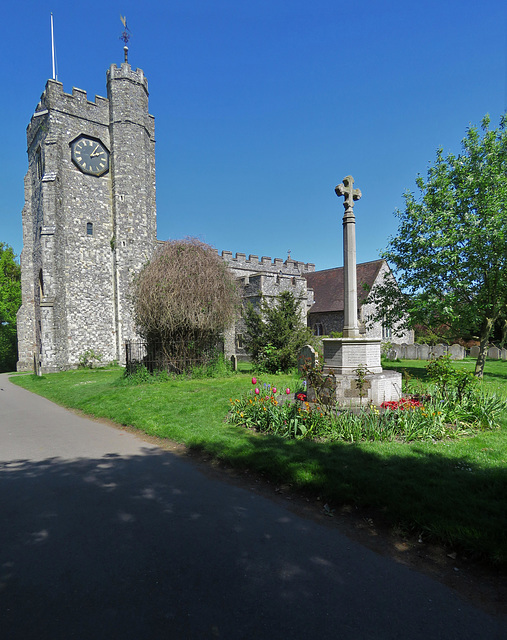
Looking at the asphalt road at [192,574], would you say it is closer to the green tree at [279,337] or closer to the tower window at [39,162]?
the green tree at [279,337]

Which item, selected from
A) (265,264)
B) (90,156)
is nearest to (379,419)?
(90,156)

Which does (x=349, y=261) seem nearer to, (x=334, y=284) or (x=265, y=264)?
(x=334, y=284)

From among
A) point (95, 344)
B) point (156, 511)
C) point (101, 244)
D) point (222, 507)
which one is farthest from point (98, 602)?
point (101, 244)

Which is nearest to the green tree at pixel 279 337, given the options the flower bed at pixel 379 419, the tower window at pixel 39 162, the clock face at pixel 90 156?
the flower bed at pixel 379 419

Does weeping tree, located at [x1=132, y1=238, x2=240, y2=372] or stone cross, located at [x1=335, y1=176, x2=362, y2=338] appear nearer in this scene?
stone cross, located at [x1=335, y1=176, x2=362, y2=338]

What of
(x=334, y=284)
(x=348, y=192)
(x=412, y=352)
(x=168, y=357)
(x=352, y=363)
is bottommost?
(x=412, y=352)

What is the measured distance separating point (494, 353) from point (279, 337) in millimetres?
17426

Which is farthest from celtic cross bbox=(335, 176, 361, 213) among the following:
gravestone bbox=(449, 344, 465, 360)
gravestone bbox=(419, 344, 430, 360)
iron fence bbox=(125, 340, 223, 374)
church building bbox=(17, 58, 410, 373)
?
gravestone bbox=(419, 344, 430, 360)

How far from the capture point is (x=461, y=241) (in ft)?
45.5

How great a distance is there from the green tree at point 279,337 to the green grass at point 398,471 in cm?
801

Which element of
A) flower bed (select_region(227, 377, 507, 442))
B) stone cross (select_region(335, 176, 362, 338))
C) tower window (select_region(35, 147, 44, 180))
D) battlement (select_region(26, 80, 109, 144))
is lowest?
flower bed (select_region(227, 377, 507, 442))

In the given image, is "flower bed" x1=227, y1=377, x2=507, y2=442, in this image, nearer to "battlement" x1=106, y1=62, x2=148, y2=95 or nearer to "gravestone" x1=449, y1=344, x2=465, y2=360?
"gravestone" x1=449, y1=344, x2=465, y2=360

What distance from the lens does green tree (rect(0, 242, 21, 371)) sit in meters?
34.8

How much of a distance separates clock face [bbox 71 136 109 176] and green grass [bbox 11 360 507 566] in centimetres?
2131
